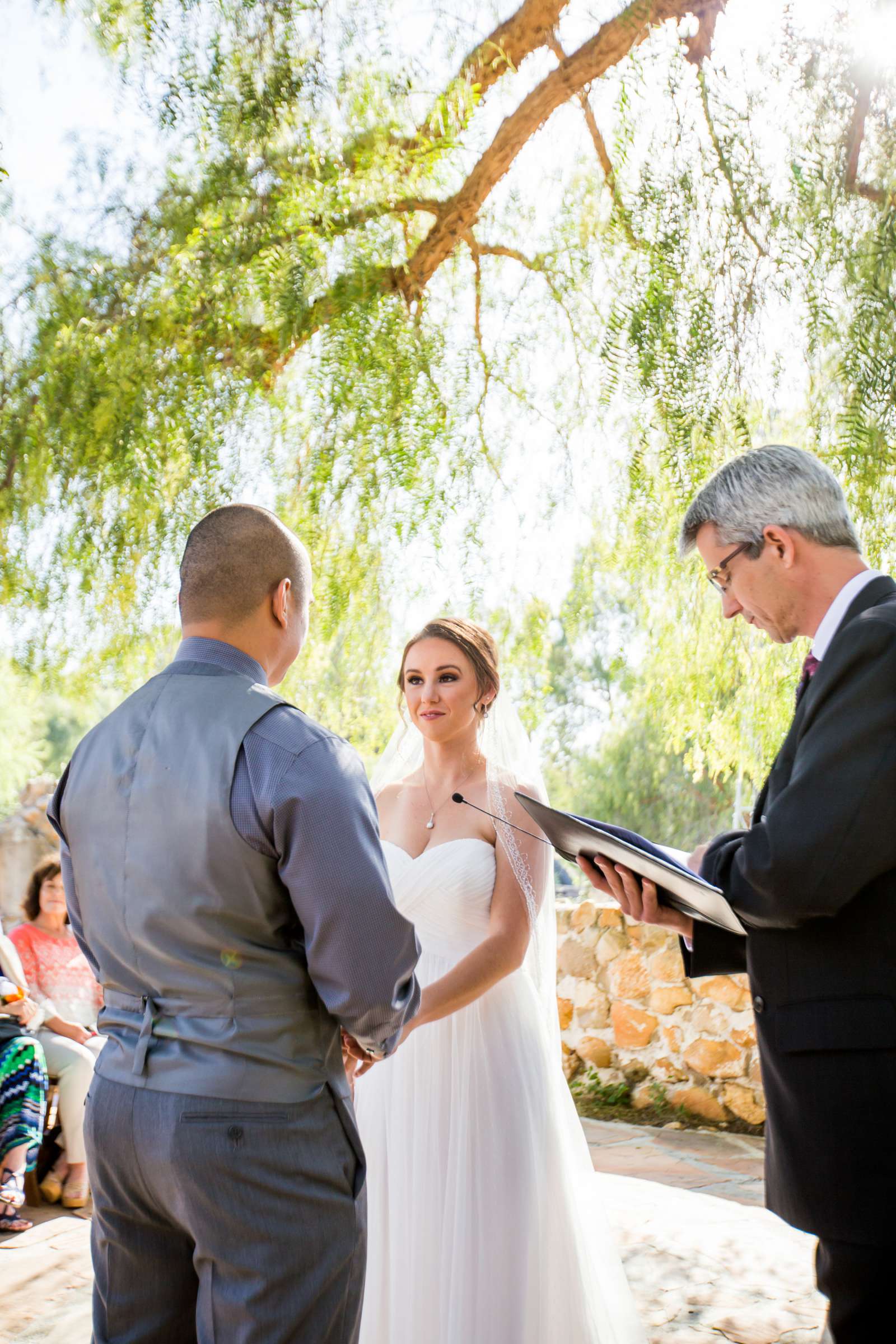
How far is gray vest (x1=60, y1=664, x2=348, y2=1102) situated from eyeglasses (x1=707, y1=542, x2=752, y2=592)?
92cm

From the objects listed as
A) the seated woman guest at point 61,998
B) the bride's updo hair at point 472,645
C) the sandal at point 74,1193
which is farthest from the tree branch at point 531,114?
the sandal at point 74,1193

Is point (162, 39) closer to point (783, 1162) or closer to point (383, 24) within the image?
point (383, 24)

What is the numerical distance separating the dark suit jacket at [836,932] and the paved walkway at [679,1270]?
70.9 inches

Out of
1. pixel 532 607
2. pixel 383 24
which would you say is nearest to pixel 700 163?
pixel 383 24

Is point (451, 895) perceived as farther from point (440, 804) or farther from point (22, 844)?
point (22, 844)

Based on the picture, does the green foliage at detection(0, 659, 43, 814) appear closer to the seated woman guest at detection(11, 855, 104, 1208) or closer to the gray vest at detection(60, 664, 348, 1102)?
the seated woman guest at detection(11, 855, 104, 1208)

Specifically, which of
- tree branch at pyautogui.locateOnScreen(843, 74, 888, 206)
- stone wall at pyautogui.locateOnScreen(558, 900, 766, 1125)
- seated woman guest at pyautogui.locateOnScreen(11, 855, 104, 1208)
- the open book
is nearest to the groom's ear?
the open book

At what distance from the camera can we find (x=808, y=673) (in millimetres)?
2150

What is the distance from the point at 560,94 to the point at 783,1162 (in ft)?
11.7

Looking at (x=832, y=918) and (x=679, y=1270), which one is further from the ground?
(x=832, y=918)

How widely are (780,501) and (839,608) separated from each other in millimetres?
235

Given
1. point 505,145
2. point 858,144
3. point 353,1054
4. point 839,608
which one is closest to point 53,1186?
point 353,1054

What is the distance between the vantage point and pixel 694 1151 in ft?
20.5

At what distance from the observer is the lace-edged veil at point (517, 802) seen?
9.88 feet
